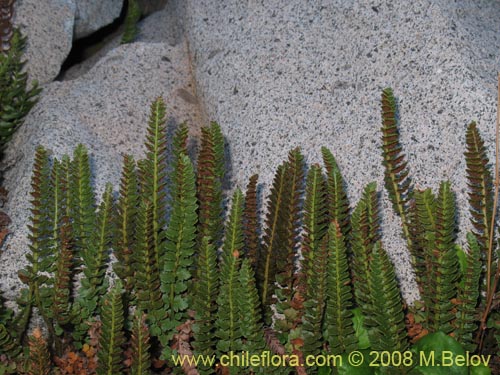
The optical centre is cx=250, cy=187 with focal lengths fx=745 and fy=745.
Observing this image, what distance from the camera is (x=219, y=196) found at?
9.38 feet

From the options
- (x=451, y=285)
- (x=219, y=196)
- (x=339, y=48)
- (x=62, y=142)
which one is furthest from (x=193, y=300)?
(x=339, y=48)

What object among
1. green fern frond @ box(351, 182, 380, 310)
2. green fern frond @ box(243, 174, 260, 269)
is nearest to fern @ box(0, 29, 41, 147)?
green fern frond @ box(243, 174, 260, 269)

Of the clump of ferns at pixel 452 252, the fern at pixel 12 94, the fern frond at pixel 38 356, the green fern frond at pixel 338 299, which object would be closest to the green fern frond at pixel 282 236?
the green fern frond at pixel 338 299

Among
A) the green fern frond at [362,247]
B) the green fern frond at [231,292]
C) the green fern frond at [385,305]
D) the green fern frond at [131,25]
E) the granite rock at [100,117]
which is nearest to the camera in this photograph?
the green fern frond at [385,305]

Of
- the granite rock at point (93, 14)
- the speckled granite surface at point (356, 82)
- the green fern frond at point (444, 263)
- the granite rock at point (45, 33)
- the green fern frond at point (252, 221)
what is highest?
the granite rock at point (93, 14)

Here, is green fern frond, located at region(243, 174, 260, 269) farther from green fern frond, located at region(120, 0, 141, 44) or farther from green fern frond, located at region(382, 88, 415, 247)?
green fern frond, located at region(120, 0, 141, 44)

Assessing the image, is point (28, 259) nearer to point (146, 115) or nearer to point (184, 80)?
point (146, 115)

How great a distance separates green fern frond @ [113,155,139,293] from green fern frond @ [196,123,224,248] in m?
0.26

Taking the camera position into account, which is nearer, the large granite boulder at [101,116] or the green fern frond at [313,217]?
the green fern frond at [313,217]

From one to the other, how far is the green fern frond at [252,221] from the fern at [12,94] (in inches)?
66.9

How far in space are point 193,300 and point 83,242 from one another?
50 centimetres

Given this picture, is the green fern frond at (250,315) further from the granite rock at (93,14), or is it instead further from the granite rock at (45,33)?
the granite rock at (93,14)

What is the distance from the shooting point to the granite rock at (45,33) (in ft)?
14.1

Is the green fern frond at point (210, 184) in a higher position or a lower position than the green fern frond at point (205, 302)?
higher
